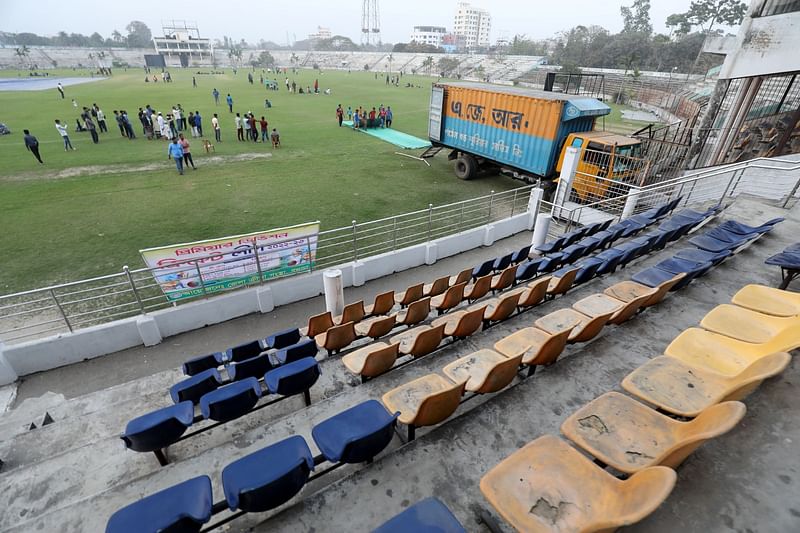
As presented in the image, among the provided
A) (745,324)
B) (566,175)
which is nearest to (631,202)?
(566,175)

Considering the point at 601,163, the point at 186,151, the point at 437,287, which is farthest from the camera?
the point at 186,151

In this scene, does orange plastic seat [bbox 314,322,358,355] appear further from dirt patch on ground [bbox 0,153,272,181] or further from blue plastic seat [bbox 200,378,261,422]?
dirt patch on ground [bbox 0,153,272,181]

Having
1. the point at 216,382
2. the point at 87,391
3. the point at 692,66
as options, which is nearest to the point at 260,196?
the point at 87,391

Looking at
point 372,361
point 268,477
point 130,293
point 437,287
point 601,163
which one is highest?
point 601,163

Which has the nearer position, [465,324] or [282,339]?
[465,324]

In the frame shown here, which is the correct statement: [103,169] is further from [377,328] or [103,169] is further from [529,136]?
[529,136]

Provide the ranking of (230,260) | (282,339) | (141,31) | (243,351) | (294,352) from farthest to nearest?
1. (141,31)
2. (230,260)
3. (282,339)
4. (243,351)
5. (294,352)

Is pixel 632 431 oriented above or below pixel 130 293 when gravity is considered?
above

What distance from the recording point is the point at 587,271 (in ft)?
22.5

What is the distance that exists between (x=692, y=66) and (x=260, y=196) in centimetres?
7172

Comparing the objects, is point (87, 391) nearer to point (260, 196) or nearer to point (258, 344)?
point (258, 344)

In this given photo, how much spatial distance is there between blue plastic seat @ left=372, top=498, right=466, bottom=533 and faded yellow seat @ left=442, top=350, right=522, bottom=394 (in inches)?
52.6

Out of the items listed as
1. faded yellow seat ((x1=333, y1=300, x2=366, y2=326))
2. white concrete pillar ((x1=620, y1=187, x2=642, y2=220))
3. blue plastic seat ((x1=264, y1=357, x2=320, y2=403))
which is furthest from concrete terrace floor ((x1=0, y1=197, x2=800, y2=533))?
white concrete pillar ((x1=620, y1=187, x2=642, y2=220))

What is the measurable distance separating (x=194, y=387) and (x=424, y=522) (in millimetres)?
3318
